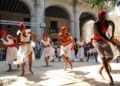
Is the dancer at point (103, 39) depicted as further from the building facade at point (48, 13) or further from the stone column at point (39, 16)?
the stone column at point (39, 16)

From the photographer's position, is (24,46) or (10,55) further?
(10,55)

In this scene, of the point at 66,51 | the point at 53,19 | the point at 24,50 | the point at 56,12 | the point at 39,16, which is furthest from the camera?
the point at 53,19

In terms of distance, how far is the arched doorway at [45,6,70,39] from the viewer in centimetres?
2670

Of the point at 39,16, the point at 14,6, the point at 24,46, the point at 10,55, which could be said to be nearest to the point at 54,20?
the point at 14,6

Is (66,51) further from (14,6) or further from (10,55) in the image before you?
(14,6)

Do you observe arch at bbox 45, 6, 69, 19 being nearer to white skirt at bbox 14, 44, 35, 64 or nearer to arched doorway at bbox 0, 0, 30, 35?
arched doorway at bbox 0, 0, 30, 35

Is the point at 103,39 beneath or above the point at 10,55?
above

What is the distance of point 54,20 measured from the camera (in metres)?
28.5

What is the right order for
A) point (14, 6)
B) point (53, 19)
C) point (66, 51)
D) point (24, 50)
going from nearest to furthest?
1. point (24, 50)
2. point (66, 51)
3. point (14, 6)
4. point (53, 19)

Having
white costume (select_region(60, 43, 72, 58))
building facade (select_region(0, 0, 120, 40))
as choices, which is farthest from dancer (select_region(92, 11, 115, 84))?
building facade (select_region(0, 0, 120, 40))

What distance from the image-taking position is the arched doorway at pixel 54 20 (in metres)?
26.7

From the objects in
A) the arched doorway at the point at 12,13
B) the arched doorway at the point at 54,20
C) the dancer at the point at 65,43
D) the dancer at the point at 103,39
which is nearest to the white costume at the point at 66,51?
the dancer at the point at 65,43

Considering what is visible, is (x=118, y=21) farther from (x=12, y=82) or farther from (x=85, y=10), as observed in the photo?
(x=12, y=82)

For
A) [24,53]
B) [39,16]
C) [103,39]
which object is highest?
[39,16]
